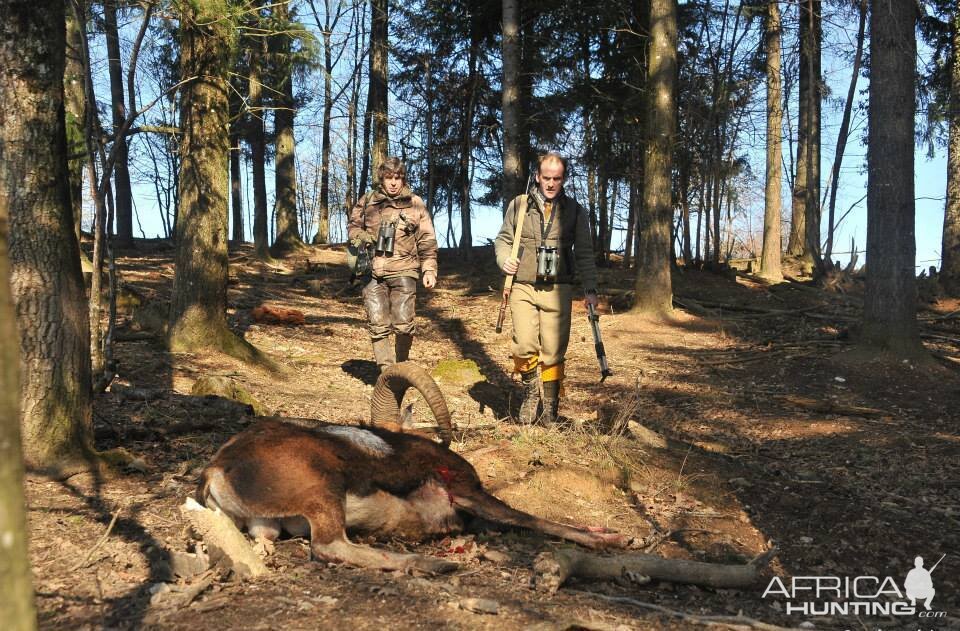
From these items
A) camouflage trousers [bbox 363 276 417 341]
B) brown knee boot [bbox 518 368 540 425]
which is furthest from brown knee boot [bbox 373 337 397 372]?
brown knee boot [bbox 518 368 540 425]

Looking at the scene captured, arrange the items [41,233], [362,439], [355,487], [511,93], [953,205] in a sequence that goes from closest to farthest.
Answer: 1. [355,487]
2. [362,439]
3. [41,233]
4. [511,93]
5. [953,205]

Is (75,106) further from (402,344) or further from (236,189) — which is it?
(236,189)

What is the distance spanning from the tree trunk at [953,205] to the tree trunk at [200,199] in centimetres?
1454

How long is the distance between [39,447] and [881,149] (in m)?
9.96

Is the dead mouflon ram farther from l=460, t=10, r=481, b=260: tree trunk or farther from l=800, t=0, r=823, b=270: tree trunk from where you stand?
l=460, t=10, r=481, b=260: tree trunk

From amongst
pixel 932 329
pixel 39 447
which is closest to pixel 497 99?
pixel 932 329

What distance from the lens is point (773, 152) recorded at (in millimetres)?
22594

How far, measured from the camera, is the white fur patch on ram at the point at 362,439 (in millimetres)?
4199

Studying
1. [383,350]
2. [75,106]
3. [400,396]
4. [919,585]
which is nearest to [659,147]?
[383,350]

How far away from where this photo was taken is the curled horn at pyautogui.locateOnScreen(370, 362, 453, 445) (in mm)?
4414

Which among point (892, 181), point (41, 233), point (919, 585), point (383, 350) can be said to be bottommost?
point (919, 585)

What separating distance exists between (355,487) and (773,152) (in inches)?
854

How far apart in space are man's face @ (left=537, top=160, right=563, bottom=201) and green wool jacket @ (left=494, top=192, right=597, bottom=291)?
20 centimetres

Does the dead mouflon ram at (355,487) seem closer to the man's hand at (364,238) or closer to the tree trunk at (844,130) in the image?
the man's hand at (364,238)
